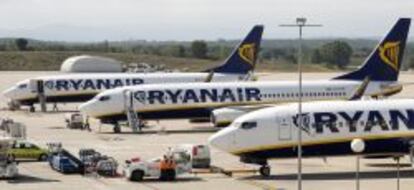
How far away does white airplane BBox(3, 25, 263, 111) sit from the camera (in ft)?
335

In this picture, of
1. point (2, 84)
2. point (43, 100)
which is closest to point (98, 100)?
point (43, 100)

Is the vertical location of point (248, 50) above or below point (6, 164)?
above

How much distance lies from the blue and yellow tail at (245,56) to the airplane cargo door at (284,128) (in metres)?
52.1

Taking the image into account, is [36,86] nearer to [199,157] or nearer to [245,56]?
[245,56]

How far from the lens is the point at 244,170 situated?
5809 centimetres

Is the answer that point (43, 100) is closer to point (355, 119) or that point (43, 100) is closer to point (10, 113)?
point (10, 113)

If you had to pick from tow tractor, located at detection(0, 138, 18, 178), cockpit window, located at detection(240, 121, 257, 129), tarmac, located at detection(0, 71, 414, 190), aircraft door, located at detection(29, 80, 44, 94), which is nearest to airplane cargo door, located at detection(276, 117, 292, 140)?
cockpit window, located at detection(240, 121, 257, 129)

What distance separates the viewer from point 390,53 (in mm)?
82312

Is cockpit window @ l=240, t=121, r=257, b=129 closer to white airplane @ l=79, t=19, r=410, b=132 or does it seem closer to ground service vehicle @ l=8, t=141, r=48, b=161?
ground service vehicle @ l=8, t=141, r=48, b=161

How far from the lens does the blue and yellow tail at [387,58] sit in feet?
265

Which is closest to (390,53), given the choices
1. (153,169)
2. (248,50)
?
(248,50)

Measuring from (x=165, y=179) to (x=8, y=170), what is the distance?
27.5 feet

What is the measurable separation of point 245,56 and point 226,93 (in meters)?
24.7

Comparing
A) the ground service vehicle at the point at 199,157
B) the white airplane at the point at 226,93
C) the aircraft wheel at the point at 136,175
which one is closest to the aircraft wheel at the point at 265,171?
the ground service vehicle at the point at 199,157
